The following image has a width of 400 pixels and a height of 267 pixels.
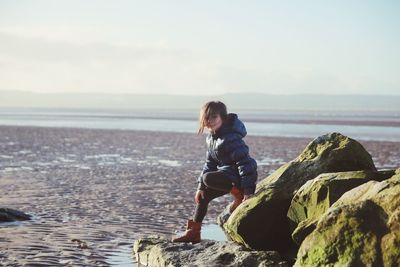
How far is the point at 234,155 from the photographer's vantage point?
8.64 meters

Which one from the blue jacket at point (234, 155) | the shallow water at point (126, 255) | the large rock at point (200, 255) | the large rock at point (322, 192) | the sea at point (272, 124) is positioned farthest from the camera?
the sea at point (272, 124)

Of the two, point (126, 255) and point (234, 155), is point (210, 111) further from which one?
point (126, 255)

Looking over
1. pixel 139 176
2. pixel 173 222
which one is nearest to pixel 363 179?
pixel 173 222

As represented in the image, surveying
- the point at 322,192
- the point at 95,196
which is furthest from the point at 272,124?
the point at 322,192

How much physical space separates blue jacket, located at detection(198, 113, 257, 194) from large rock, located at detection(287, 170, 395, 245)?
89 cm

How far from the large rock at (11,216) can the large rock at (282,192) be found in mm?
4436

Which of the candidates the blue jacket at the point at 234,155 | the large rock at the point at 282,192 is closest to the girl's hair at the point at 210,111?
the blue jacket at the point at 234,155

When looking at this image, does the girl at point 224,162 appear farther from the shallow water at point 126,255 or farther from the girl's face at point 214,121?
the shallow water at point 126,255

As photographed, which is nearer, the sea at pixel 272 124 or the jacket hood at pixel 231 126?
the jacket hood at pixel 231 126

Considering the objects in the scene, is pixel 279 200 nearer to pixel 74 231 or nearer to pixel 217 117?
pixel 217 117

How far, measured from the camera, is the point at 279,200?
824cm

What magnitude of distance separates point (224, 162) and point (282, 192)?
968 mm

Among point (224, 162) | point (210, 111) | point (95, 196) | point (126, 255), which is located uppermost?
point (210, 111)

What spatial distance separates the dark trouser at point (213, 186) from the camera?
28.7 ft
